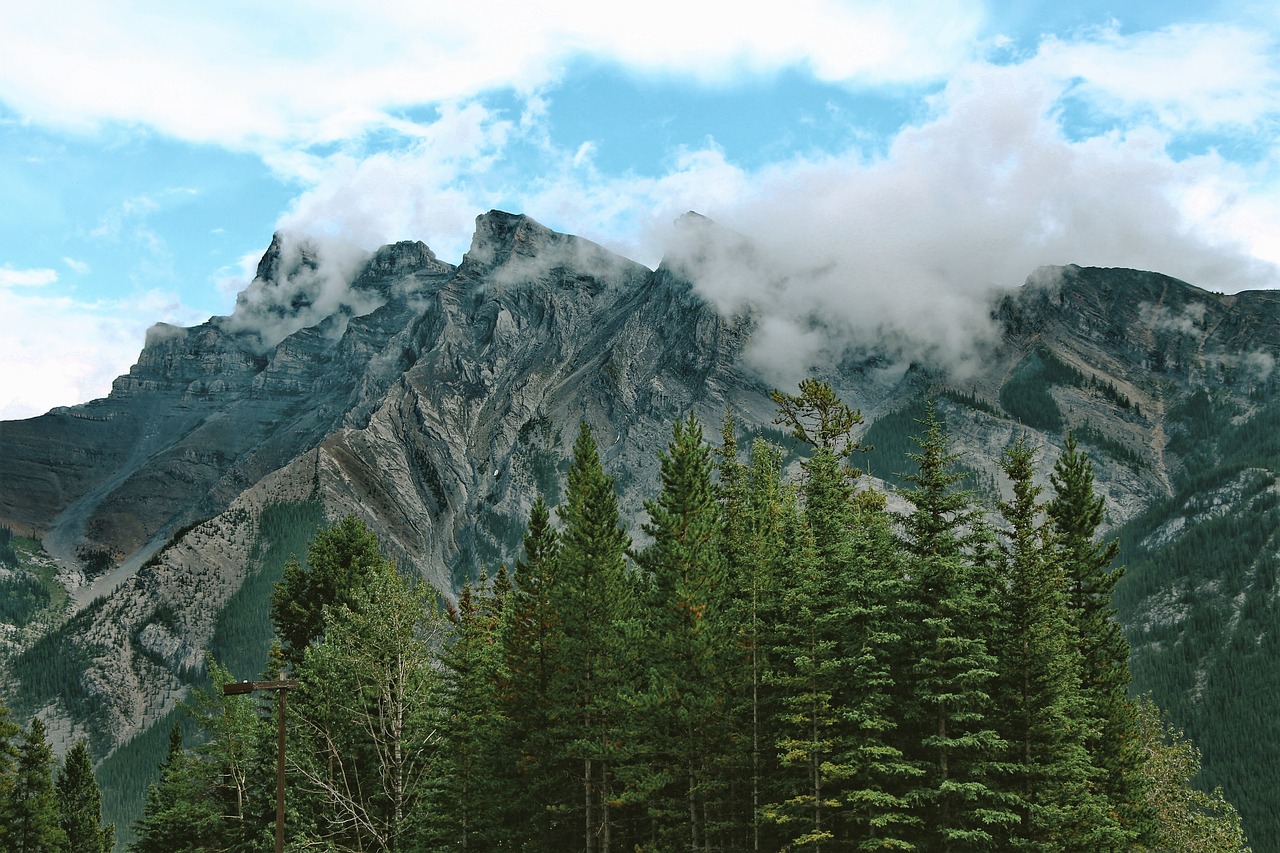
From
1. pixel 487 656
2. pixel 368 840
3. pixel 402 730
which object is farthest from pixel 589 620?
pixel 368 840

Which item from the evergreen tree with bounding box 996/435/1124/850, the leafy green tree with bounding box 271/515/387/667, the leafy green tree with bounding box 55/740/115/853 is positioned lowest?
the leafy green tree with bounding box 55/740/115/853

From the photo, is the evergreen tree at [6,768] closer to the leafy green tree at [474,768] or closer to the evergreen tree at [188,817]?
the evergreen tree at [188,817]

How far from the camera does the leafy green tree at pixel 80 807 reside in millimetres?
83750

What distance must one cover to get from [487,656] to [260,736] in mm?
17263

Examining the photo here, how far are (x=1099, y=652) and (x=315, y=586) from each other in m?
48.5

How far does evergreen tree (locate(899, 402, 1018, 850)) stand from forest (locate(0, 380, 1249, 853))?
132mm

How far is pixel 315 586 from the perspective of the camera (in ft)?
237

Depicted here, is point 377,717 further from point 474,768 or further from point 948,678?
point 948,678

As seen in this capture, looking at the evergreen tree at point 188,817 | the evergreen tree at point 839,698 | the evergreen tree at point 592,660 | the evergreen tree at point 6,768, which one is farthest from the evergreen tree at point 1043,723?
the evergreen tree at point 6,768

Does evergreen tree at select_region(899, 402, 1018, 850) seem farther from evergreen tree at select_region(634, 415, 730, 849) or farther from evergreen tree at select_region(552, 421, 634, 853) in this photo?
evergreen tree at select_region(552, 421, 634, 853)

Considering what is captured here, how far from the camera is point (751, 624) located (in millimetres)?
45156

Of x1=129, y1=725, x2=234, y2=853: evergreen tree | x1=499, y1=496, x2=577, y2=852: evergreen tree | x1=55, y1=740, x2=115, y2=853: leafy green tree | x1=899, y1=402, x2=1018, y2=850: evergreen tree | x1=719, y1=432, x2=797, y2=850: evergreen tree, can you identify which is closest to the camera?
x1=899, y1=402, x2=1018, y2=850: evergreen tree

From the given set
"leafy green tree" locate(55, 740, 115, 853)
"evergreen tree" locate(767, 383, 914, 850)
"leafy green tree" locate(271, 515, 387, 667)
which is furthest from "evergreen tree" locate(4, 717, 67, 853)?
"evergreen tree" locate(767, 383, 914, 850)

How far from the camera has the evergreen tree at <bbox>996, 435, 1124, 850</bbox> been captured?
41375mm
